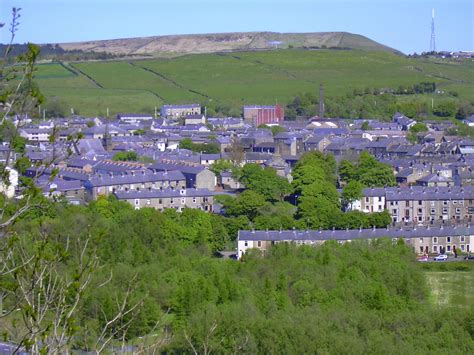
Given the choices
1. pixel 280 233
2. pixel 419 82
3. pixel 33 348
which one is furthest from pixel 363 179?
pixel 419 82

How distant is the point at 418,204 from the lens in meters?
22.7

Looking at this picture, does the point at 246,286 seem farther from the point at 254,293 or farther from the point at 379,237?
the point at 379,237

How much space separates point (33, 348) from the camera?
3227mm

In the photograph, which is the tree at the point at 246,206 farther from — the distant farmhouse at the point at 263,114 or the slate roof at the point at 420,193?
the distant farmhouse at the point at 263,114

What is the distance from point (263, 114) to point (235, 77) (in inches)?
465

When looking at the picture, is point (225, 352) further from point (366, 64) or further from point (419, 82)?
point (366, 64)

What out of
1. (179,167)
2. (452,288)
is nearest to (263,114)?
(179,167)

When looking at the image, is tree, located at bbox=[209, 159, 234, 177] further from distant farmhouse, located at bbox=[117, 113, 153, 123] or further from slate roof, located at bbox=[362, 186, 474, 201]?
distant farmhouse, located at bbox=[117, 113, 153, 123]

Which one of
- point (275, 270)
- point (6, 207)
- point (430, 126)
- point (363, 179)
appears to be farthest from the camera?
point (430, 126)

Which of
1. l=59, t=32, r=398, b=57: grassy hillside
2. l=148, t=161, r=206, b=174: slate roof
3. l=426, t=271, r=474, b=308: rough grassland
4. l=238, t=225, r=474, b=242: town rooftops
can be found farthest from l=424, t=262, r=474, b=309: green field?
l=59, t=32, r=398, b=57: grassy hillside

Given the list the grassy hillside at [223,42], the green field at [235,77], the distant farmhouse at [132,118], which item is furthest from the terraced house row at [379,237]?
the grassy hillside at [223,42]

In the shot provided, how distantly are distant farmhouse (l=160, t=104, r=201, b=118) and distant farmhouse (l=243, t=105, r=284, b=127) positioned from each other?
7.49ft

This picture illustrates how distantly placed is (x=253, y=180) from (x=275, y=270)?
28.7 ft

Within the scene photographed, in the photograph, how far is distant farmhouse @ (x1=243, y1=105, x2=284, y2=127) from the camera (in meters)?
42.6
